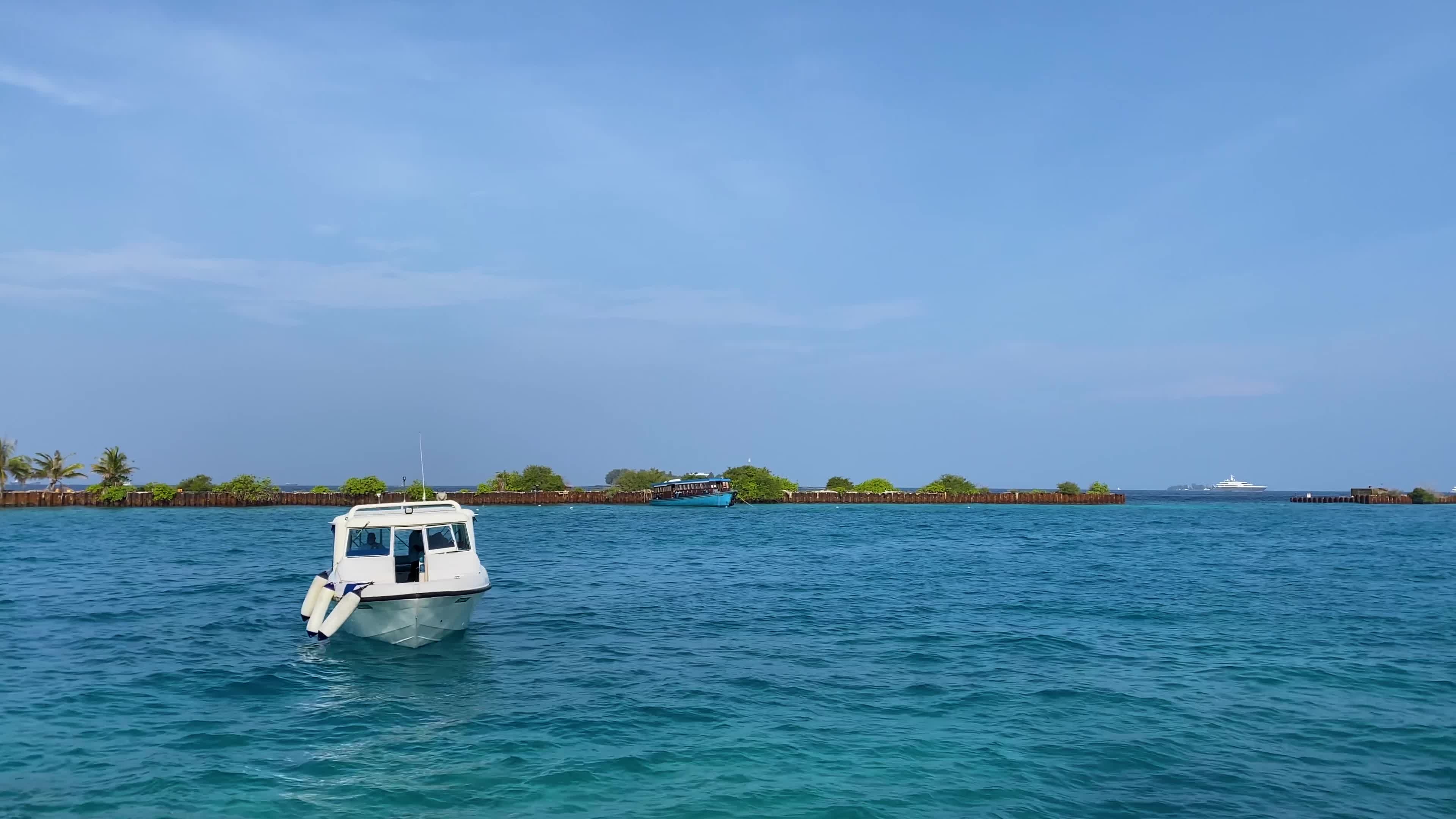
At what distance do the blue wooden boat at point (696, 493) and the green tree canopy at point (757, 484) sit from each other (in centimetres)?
611

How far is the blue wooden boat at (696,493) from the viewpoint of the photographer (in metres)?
114

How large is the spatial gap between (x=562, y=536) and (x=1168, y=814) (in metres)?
53.3

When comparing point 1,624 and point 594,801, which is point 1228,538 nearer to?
point 594,801

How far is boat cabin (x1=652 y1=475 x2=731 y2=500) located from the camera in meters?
115

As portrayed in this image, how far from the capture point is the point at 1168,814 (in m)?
11.4

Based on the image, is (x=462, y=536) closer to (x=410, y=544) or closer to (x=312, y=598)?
(x=410, y=544)

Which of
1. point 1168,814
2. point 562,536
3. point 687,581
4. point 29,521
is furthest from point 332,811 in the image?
point 29,521

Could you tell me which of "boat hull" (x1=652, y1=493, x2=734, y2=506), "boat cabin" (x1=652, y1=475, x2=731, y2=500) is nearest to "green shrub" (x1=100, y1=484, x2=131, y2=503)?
"boat cabin" (x1=652, y1=475, x2=731, y2=500)

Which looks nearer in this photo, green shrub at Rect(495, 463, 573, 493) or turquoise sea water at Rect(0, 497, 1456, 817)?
turquoise sea water at Rect(0, 497, 1456, 817)

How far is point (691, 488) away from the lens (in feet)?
387

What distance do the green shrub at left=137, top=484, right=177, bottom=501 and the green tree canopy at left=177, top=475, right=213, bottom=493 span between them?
378cm

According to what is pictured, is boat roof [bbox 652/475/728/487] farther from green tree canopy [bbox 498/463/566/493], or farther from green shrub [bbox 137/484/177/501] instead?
green shrub [bbox 137/484/177/501]

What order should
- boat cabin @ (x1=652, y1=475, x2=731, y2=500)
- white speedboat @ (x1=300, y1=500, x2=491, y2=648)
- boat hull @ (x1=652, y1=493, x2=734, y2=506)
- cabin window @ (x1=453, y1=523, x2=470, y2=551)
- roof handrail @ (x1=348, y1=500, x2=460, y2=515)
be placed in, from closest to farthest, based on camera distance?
white speedboat @ (x1=300, y1=500, x2=491, y2=648), roof handrail @ (x1=348, y1=500, x2=460, y2=515), cabin window @ (x1=453, y1=523, x2=470, y2=551), boat hull @ (x1=652, y1=493, x2=734, y2=506), boat cabin @ (x1=652, y1=475, x2=731, y2=500)

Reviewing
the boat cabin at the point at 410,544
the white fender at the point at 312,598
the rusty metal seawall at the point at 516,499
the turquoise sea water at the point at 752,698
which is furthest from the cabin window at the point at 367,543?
the rusty metal seawall at the point at 516,499
